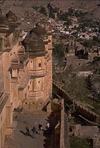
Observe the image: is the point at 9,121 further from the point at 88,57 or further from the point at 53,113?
the point at 88,57

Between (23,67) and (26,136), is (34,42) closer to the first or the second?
(23,67)

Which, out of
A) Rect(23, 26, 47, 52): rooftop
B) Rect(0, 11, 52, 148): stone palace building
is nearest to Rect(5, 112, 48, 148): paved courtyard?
Rect(0, 11, 52, 148): stone palace building

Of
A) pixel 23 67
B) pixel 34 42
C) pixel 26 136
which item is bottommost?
pixel 26 136

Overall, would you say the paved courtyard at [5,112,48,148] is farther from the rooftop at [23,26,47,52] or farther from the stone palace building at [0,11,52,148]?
the rooftop at [23,26,47,52]

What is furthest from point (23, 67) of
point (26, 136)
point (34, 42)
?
point (26, 136)

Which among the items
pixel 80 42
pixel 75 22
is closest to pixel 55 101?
pixel 80 42
